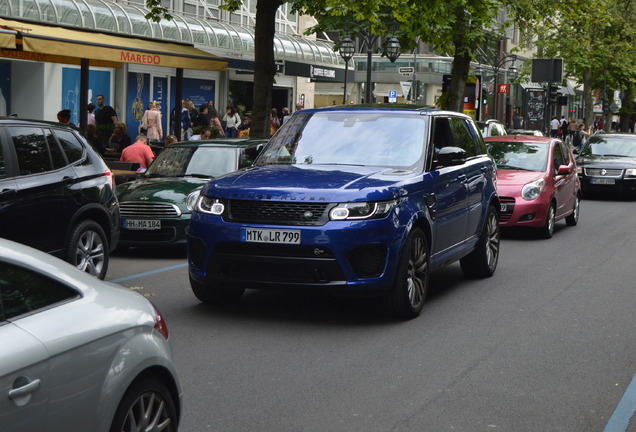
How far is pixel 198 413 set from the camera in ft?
19.5

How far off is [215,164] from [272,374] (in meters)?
7.52

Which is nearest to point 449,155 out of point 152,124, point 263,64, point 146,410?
point 146,410

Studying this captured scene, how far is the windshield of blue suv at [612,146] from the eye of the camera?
26.0 m

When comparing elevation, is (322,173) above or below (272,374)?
above

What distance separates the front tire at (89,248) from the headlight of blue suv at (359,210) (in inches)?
113

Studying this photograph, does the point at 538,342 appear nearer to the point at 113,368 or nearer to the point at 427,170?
the point at 427,170

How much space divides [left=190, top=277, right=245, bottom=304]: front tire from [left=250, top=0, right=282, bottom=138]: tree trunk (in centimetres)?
1155

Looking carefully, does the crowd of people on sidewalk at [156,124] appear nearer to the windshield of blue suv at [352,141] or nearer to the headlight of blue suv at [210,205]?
the windshield of blue suv at [352,141]

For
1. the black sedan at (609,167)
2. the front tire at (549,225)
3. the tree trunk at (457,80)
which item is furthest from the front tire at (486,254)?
the tree trunk at (457,80)

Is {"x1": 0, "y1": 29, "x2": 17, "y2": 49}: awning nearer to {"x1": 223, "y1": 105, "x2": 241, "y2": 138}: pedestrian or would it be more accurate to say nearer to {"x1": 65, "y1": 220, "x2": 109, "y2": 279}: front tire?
{"x1": 65, "y1": 220, "x2": 109, "y2": 279}: front tire

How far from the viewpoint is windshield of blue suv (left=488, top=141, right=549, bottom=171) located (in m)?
17.0

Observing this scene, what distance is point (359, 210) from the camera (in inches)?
330

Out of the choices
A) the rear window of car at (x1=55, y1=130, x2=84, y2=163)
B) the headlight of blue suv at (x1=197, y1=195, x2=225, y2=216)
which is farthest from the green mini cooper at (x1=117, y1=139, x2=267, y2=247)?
the headlight of blue suv at (x1=197, y1=195, x2=225, y2=216)

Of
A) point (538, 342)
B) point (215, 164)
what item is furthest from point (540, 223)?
point (538, 342)
